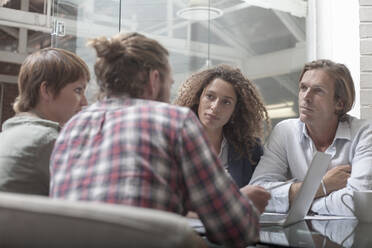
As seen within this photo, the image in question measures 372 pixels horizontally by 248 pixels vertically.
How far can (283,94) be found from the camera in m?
3.40

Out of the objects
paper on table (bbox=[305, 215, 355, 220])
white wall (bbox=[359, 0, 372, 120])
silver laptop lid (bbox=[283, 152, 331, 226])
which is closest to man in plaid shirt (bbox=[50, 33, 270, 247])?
silver laptop lid (bbox=[283, 152, 331, 226])

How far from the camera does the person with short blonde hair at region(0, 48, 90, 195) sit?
1.21m

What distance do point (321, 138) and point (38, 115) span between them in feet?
4.47

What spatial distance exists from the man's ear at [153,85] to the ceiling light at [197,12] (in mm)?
2270

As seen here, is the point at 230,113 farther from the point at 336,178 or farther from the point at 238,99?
the point at 336,178

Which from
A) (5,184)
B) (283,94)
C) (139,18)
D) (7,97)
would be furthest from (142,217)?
(7,97)

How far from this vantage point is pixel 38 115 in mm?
1447

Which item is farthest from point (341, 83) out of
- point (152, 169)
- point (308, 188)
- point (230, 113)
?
point (152, 169)

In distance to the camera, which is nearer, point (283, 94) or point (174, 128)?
point (174, 128)

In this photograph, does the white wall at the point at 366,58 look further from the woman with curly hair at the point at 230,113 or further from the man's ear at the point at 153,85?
the man's ear at the point at 153,85

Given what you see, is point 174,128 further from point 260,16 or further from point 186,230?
point 260,16

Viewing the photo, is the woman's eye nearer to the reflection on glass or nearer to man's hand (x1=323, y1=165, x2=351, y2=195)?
man's hand (x1=323, y1=165, x2=351, y2=195)

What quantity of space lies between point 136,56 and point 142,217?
0.59 metres

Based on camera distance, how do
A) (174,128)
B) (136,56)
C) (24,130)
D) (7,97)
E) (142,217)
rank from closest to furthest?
(142,217)
(174,128)
(136,56)
(24,130)
(7,97)
